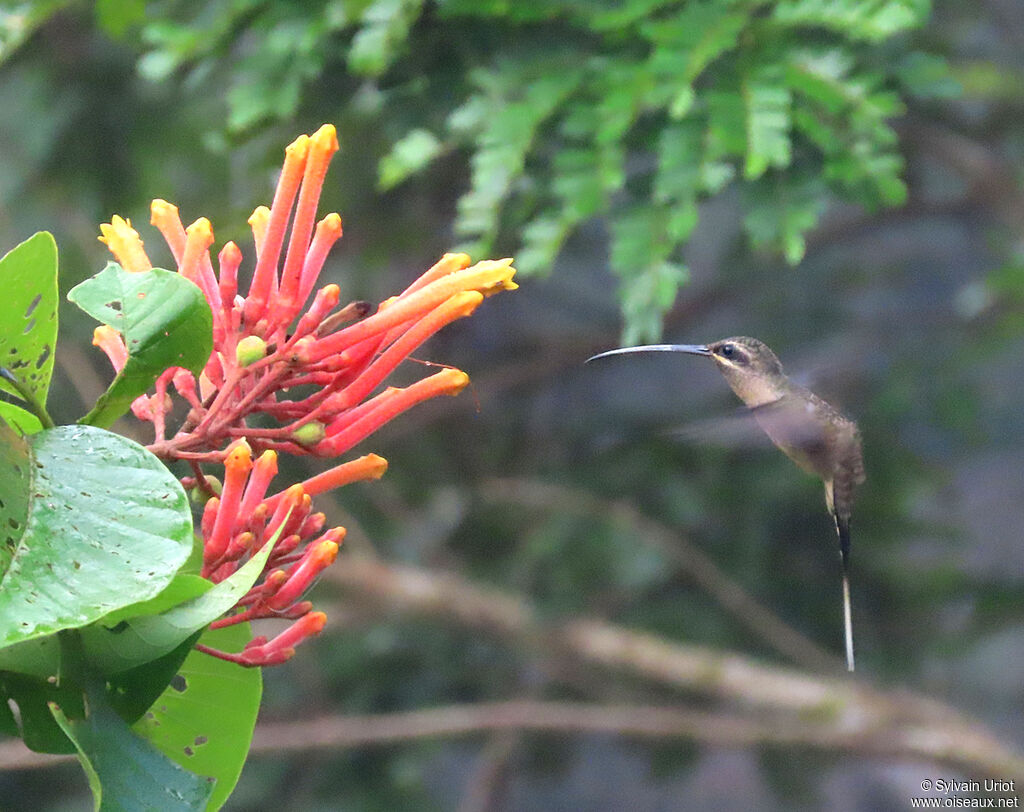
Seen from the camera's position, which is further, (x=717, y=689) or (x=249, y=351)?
(x=717, y=689)

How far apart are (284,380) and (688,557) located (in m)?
2.83

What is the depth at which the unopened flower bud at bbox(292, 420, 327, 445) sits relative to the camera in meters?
1.27

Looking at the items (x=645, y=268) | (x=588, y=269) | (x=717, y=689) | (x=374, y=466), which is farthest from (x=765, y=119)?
(x=588, y=269)

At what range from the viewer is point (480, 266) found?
127 cm

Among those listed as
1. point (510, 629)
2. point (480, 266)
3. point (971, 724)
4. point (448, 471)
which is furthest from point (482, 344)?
point (480, 266)

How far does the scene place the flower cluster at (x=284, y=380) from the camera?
3.92 ft

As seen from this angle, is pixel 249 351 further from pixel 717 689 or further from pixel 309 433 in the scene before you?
pixel 717 689

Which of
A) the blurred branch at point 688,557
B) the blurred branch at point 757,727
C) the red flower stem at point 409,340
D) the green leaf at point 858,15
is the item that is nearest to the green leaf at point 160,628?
the red flower stem at point 409,340

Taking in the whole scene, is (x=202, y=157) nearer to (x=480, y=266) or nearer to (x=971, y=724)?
(x=480, y=266)

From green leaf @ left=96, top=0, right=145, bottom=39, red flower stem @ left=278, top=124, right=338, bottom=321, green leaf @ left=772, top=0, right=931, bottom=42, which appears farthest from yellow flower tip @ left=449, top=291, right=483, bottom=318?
green leaf @ left=96, top=0, right=145, bottom=39

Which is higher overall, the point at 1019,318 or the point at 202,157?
the point at 202,157

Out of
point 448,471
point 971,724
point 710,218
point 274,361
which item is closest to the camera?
point 274,361

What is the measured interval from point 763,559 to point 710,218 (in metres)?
2.68

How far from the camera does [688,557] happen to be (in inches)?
153
